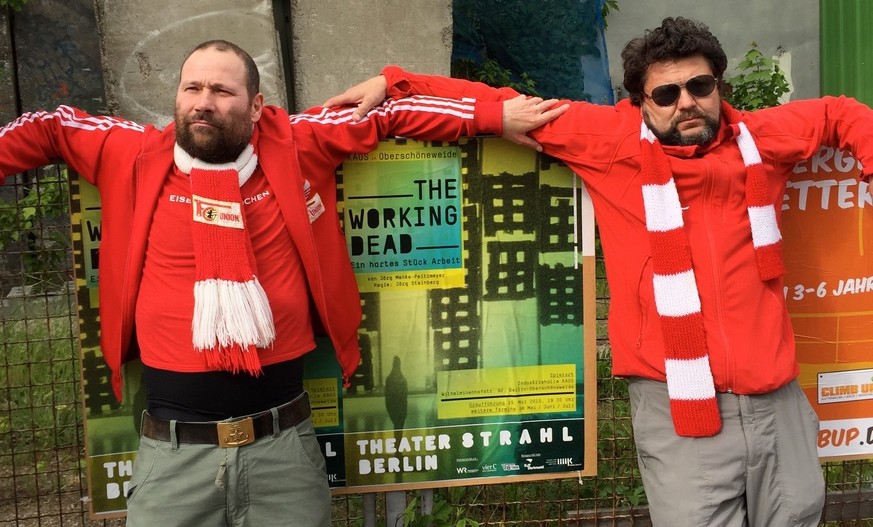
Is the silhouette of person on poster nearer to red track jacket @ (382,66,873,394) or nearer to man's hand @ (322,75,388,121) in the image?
red track jacket @ (382,66,873,394)

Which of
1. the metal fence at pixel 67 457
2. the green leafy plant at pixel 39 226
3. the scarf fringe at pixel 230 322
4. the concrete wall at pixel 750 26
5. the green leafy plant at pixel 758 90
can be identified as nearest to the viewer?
the scarf fringe at pixel 230 322

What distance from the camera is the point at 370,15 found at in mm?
4988

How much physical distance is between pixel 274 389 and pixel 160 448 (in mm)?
413

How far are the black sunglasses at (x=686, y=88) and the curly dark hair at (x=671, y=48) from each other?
105 millimetres

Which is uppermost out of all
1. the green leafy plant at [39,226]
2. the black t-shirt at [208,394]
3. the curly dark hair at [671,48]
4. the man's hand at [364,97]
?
the curly dark hair at [671,48]

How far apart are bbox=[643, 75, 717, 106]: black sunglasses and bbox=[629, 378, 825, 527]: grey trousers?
103 cm

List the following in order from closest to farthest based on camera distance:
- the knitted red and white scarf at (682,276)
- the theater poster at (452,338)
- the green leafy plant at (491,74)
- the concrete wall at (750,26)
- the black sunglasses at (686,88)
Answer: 1. the knitted red and white scarf at (682,276)
2. the black sunglasses at (686,88)
3. the theater poster at (452,338)
4. the green leafy plant at (491,74)
5. the concrete wall at (750,26)

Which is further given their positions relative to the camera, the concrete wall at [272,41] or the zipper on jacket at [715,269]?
the concrete wall at [272,41]

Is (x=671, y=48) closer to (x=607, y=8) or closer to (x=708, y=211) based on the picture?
(x=708, y=211)

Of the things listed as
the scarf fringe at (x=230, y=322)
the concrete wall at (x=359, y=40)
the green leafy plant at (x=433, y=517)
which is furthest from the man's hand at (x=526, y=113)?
the concrete wall at (x=359, y=40)

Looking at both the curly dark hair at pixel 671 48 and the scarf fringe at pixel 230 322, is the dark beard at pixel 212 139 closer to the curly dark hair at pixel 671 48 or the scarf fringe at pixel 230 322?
the scarf fringe at pixel 230 322

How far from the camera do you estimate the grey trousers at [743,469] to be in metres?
2.91

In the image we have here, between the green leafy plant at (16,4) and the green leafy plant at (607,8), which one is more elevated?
the green leafy plant at (607,8)

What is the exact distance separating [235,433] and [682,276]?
1.60 meters
